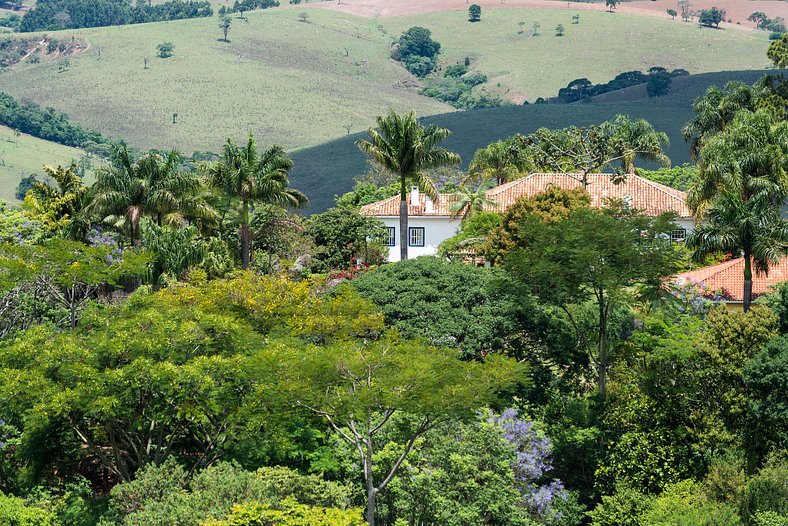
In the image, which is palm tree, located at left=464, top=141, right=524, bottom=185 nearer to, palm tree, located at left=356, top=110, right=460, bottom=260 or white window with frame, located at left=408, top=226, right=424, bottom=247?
white window with frame, located at left=408, top=226, right=424, bottom=247

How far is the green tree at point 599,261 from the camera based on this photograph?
41125 mm

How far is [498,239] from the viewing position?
55938 millimetres

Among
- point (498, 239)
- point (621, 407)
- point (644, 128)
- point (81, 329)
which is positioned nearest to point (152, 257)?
point (81, 329)

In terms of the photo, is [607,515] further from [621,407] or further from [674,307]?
[674,307]

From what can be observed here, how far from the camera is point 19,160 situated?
183 meters

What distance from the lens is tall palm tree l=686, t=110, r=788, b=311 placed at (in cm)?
4584

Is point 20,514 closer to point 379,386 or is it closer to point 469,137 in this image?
point 379,386

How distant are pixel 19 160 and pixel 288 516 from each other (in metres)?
166

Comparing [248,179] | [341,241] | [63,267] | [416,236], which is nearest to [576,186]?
[416,236]

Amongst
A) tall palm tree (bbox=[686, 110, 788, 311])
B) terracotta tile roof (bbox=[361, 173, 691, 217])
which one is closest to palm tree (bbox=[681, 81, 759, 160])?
terracotta tile roof (bbox=[361, 173, 691, 217])

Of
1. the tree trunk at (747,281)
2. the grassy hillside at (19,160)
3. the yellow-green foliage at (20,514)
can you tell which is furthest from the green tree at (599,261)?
→ the grassy hillside at (19,160)

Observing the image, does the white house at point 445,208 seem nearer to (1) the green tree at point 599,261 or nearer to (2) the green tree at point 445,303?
(2) the green tree at point 445,303

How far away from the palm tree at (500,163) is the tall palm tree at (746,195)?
28.3 meters

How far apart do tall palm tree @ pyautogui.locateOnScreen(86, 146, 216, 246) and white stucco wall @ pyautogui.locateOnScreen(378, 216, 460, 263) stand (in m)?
20.7
